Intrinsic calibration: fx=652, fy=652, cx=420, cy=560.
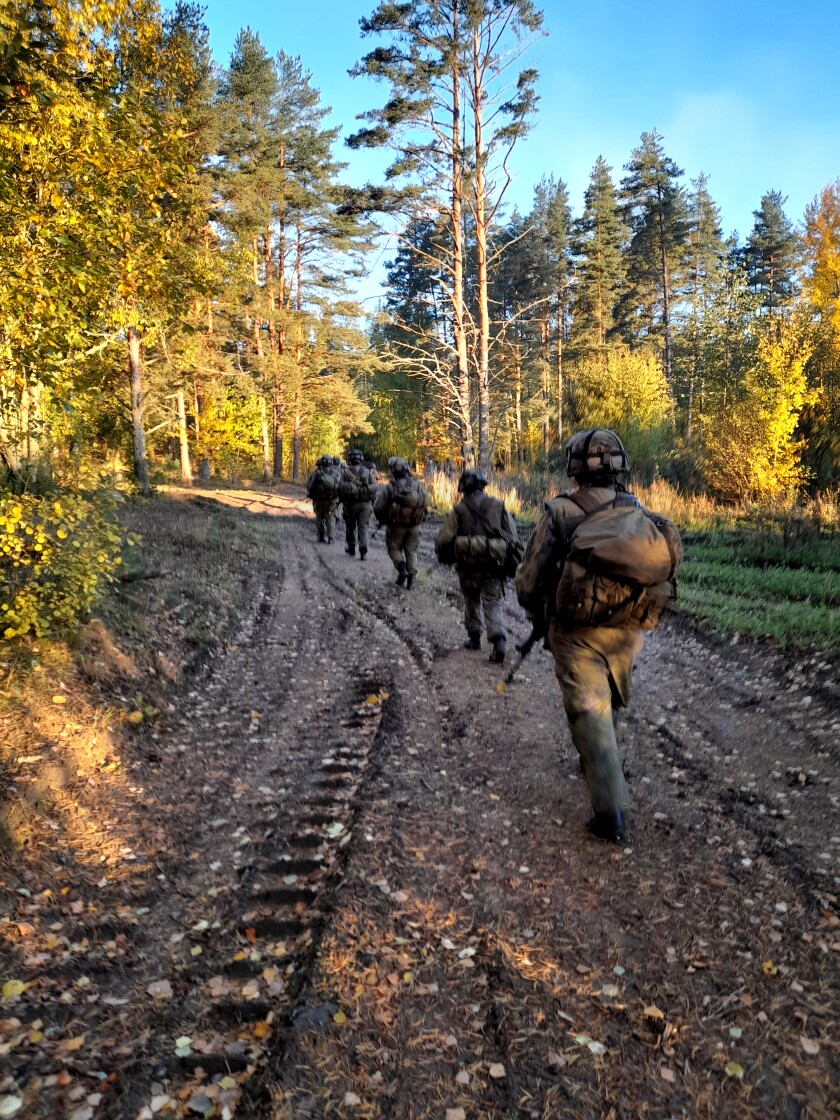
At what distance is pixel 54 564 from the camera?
5195 mm

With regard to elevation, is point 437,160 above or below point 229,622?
above

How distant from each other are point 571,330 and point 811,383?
2546cm

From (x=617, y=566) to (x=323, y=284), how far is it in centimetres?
3206

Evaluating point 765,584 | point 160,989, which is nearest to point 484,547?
point 160,989

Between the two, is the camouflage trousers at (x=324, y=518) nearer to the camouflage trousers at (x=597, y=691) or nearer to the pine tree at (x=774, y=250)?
the camouflage trousers at (x=597, y=691)

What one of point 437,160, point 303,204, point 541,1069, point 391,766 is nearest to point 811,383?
point 437,160

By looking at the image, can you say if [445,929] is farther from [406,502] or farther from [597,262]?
[597,262]

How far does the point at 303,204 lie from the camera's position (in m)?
29.6

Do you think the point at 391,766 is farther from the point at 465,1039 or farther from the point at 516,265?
the point at 516,265

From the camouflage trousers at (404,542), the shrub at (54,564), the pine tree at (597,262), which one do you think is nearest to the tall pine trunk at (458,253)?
the camouflage trousers at (404,542)

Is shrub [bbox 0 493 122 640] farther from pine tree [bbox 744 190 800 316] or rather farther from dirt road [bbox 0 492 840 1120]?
pine tree [bbox 744 190 800 316]

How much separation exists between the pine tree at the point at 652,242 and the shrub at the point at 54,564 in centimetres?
3693

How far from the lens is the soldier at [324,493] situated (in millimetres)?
15516

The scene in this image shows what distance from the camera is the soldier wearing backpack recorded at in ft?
11.7
